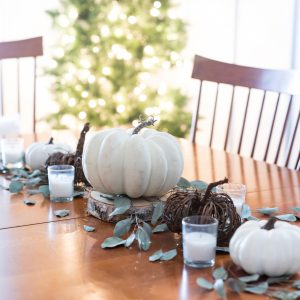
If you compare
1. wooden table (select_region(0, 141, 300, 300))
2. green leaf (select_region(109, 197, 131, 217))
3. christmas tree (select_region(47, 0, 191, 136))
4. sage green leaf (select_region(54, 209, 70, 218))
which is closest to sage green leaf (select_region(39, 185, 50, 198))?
wooden table (select_region(0, 141, 300, 300))

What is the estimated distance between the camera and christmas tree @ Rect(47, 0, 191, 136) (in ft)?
15.8

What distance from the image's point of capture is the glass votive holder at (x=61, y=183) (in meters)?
1.56

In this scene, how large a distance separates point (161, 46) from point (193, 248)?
13.1ft

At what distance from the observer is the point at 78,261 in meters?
1.12

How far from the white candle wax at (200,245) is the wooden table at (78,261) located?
0.08 ft

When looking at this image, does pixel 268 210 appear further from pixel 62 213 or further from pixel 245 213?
pixel 62 213

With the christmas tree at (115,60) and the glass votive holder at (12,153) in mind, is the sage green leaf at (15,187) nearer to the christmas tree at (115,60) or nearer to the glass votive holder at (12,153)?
the glass votive holder at (12,153)

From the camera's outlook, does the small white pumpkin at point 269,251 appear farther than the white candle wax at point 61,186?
No

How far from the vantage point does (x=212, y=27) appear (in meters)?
4.89

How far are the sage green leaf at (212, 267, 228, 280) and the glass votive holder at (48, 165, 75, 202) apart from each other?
2.08ft

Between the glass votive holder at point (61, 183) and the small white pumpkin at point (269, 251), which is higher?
the small white pumpkin at point (269, 251)

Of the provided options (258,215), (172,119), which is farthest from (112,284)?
(172,119)

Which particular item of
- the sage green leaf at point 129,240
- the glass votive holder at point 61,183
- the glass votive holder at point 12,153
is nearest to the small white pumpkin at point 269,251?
the sage green leaf at point 129,240

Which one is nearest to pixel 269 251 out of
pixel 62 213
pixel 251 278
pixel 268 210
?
pixel 251 278
